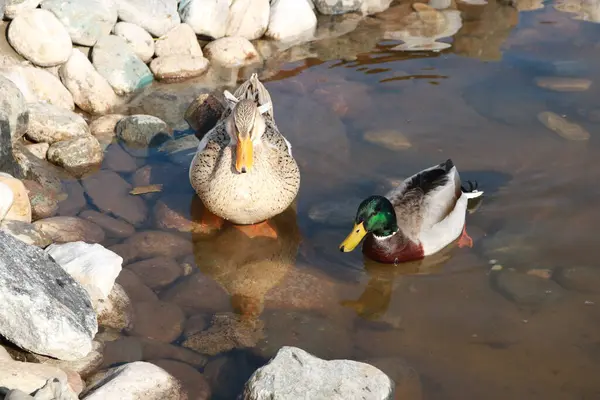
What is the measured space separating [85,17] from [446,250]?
4229 mm

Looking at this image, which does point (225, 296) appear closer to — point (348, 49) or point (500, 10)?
point (348, 49)

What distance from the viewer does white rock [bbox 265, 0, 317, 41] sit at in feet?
29.8

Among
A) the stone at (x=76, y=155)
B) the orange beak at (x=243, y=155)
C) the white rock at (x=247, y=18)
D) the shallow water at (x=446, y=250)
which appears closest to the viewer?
the shallow water at (x=446, y=250)

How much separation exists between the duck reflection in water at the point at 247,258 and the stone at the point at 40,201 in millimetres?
1088

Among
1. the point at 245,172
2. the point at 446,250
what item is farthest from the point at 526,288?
the point at 245,172

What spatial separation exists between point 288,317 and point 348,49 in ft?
15.0

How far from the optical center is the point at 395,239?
18.8ft

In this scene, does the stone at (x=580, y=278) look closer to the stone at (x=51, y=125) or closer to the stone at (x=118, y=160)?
the stone at (x=118, y=160)

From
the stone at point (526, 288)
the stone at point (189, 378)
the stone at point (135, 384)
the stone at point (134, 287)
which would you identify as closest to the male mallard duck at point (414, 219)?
the stone at point (526, 288)

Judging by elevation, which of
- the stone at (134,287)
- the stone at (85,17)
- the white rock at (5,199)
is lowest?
the stone at (134,287)

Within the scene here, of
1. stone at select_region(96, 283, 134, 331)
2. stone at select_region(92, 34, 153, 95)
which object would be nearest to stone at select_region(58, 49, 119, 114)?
stone at select_region(92, 34, 153, 95)

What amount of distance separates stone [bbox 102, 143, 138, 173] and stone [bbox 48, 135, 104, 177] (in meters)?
0.12

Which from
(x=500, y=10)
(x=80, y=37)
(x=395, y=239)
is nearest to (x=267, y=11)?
(x=80, y=37)

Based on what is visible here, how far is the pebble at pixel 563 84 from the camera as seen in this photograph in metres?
7.79
